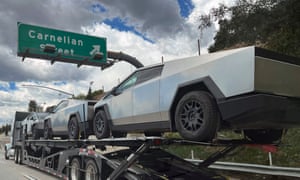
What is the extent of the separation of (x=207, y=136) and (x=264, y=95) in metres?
1.00

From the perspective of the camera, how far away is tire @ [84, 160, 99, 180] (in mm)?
6371

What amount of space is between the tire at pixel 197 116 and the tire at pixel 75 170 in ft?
11.4

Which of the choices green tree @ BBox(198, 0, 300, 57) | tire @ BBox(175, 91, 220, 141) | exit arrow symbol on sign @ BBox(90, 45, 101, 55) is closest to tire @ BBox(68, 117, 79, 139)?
tire @ BBox(175, 91, 220, 141)

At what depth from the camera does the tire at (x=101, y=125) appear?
21.8ft

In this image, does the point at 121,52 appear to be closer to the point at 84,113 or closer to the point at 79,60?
the point at 79,60

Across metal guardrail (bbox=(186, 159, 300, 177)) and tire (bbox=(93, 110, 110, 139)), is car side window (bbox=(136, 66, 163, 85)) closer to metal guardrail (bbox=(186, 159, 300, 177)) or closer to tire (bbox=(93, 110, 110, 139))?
tire (bbox=(93, 110, 110, 139))

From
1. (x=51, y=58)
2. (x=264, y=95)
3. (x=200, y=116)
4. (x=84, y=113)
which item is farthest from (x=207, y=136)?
(x=51, y=58)

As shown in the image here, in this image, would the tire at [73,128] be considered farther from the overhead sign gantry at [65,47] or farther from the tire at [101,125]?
the overhead sign gantry at [65,47]

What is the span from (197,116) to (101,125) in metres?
2.95

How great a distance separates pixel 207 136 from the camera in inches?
173

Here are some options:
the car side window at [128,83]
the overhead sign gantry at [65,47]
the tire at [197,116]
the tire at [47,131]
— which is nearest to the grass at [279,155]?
the car side window at [128,83]

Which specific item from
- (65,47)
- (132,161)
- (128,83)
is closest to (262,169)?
(132,161)

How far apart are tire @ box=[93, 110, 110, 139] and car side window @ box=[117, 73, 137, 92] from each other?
747 mm

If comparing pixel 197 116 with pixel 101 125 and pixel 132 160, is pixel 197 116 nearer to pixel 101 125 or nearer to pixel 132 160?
pixel 132 160
